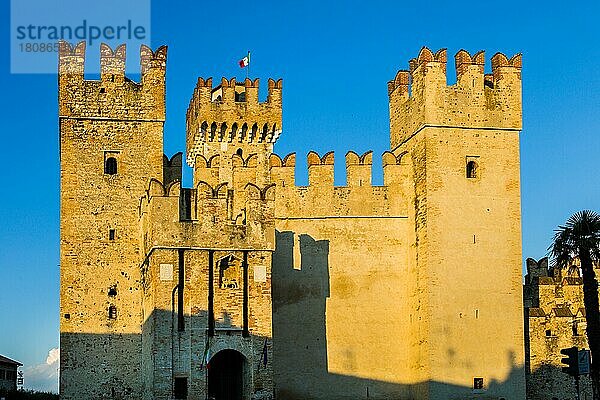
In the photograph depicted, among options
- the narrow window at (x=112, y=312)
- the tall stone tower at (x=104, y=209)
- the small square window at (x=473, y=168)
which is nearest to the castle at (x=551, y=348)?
the small square window at (x=473, y=168)

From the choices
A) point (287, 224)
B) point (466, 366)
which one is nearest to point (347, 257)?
point (287, 224)

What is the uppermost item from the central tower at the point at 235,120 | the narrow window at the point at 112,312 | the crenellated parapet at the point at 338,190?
the central tower at the point at 235,120

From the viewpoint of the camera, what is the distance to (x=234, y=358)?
37000mm

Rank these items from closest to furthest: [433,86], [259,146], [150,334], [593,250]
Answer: [150,334] → [593,250] → [433,86] → [259,146]

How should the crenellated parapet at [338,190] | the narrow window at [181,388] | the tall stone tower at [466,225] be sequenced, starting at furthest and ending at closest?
the crenellated parapet at [338,190] → the tall stone tower at [466,225] → the narrow window at [181,388]

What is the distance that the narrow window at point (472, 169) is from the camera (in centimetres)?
4097

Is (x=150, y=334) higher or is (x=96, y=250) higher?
(x=96, y=250)

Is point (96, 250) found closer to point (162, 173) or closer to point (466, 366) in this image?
point (162, 173)

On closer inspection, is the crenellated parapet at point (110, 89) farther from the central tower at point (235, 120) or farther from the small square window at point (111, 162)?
the central tower at point (235, 120)

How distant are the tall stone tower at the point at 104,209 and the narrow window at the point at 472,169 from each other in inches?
443

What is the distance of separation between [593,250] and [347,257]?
8.87 meters

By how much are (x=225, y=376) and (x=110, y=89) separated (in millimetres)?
11614

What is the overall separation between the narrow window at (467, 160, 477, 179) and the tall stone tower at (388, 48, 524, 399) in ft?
0.12

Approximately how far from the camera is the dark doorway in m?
36.6
